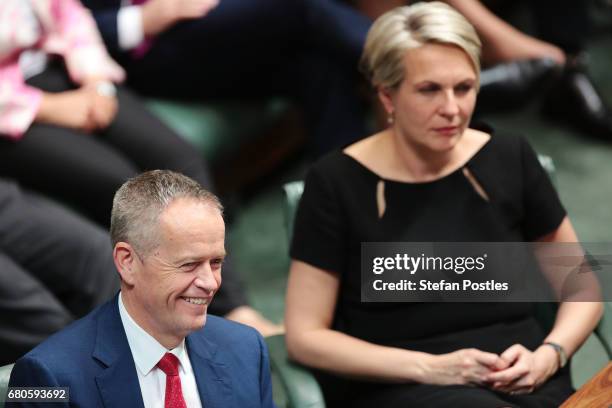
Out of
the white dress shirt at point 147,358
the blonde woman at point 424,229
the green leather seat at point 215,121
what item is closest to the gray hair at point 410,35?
the blonde woman at point 424,229

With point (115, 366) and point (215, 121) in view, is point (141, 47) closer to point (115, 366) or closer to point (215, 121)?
point (215, 121)

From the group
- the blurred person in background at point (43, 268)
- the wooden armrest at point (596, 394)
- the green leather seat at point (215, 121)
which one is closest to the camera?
the wooden armrest at point (596, 394)

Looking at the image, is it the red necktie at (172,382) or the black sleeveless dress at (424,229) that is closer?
the red necktie at (172,382)

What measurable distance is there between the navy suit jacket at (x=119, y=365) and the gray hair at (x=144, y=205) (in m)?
0.12

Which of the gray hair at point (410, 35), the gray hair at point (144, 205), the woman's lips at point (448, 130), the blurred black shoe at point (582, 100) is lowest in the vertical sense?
the blurred black shoe at point (582, 100)

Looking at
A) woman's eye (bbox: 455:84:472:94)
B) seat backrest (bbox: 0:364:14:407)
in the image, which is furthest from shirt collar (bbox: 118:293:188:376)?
woman's eye (bbox: 455:84:472:94)

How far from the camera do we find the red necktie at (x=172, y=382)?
59.2 inches

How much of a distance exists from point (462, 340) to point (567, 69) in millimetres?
1747

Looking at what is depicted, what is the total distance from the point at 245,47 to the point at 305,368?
1227 millimetres

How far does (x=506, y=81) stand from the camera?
286cm

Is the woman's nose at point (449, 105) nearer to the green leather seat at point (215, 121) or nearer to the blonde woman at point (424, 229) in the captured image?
the blonde woman at point (424, 229)

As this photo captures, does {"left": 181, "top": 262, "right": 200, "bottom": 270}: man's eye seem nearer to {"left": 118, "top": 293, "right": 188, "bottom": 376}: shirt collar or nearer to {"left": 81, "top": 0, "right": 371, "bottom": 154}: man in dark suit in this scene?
{"left": 118, "top": 293, "right": 188, "bottom": 376}: shirt collar

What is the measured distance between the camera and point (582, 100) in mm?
3504

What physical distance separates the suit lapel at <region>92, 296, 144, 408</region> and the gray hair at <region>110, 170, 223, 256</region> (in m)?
0.12
